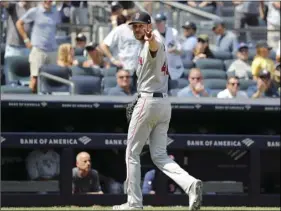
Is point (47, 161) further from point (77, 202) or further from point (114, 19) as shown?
point (114, 19)

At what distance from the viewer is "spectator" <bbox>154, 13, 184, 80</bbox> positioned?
10.7m

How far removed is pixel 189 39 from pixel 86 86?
2.48 meters

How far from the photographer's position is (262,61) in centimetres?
1126

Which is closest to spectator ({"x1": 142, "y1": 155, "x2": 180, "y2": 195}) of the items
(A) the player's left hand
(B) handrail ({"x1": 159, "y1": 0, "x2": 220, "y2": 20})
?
(A) the player's left hand

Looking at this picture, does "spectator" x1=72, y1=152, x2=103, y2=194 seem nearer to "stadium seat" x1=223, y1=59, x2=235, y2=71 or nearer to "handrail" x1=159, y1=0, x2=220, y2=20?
"stadium seat" x1=223, y1=59, x2=235, y2=71

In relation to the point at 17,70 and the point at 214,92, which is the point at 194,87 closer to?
the point at 214,92

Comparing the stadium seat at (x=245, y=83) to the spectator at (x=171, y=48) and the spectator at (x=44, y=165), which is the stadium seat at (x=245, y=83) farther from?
the spectator at (x=44, y=165)

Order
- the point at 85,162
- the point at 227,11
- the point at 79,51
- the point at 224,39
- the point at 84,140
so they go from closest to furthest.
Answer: the point at 85,162 < the point at 84,140 < the point at 79,51 < the point at 224,39 < the point at 227,11

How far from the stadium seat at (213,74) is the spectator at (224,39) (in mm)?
1378

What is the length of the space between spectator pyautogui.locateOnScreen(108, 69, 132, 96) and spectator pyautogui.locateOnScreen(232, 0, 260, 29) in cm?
429

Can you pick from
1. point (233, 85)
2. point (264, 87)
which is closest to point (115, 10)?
point (233, 85)

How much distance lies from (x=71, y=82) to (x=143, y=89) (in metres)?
3.25

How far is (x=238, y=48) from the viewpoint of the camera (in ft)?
38.6

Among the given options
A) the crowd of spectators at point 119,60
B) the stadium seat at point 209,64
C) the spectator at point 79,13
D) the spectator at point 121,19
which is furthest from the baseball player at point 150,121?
the spectator at point 79,13
